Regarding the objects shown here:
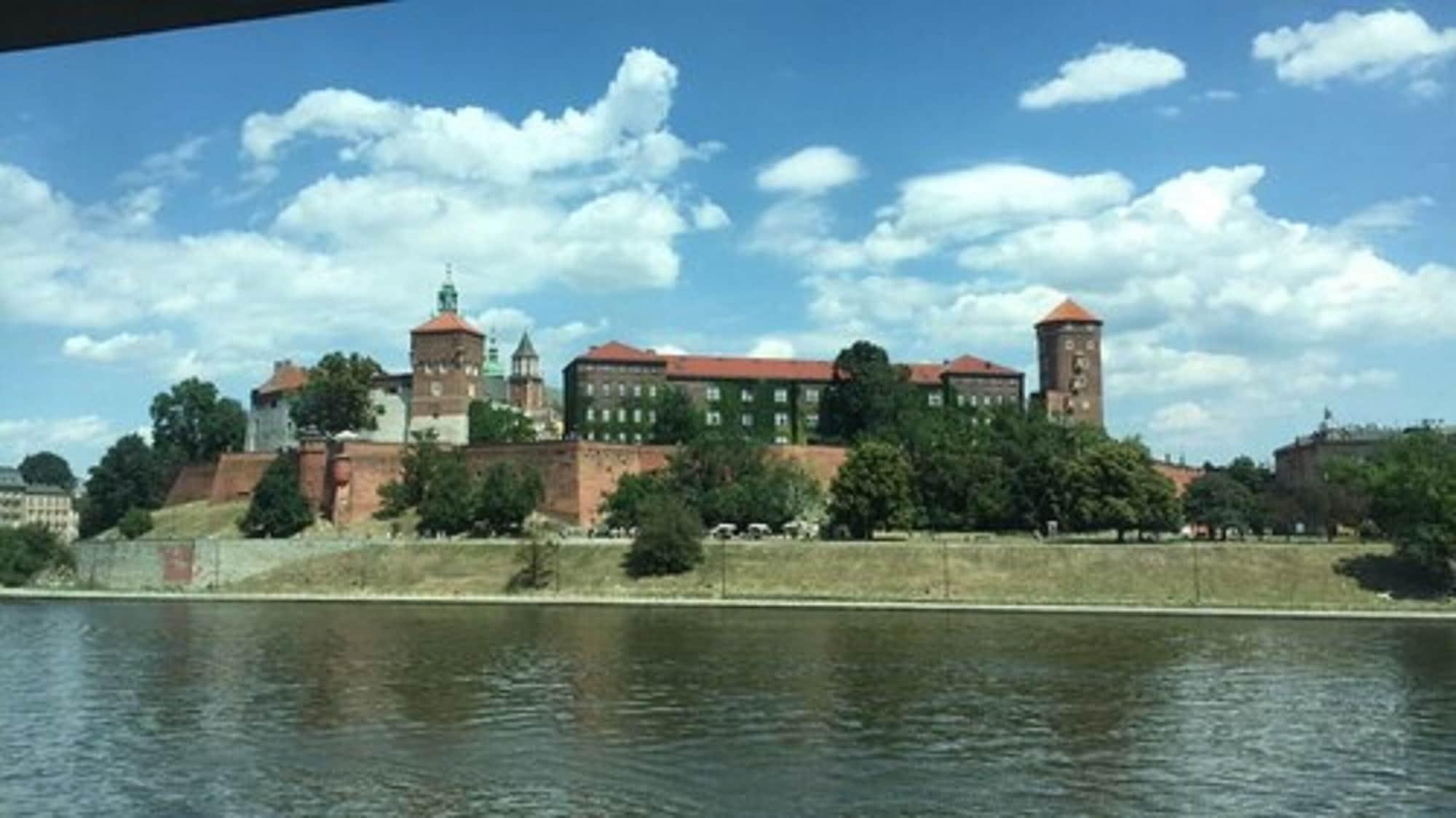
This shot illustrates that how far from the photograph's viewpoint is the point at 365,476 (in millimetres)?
67875

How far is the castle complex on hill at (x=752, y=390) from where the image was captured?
275 feet

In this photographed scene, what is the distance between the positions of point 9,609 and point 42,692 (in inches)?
1088

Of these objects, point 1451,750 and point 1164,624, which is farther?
point 1164,624

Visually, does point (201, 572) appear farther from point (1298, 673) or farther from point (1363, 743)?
point (1363, 743)

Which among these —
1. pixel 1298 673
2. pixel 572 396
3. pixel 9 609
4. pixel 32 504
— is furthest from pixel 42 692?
pixel 32 504

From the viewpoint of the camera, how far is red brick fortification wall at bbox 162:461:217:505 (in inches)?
2950

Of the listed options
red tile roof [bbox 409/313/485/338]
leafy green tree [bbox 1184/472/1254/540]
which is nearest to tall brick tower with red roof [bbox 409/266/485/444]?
red tile roof [bbox 409/313/485/338]

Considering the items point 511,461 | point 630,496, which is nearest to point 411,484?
point 511,461

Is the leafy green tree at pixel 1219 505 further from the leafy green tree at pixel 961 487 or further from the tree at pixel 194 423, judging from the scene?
the tree at pixel 194 423

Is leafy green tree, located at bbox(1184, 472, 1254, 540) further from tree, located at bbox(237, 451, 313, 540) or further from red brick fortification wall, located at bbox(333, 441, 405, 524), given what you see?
tree, located at bbox(237, 451, 313, 540)

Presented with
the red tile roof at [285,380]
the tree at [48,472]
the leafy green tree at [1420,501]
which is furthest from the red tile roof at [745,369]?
the tree at [48,472]

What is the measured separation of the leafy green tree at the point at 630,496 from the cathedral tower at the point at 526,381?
33586mm

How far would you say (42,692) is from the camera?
23.5m

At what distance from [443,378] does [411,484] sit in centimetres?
1542
